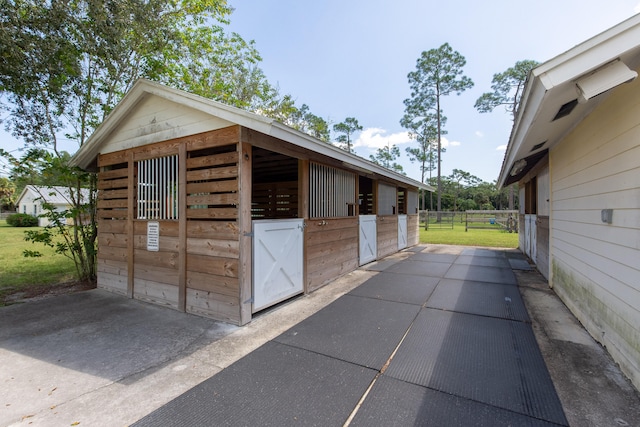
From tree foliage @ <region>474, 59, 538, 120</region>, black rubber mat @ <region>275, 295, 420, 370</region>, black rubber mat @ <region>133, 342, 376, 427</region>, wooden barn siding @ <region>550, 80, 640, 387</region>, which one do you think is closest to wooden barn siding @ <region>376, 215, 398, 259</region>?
black rubber mat @ <region>275, 295, 420, 370</region>

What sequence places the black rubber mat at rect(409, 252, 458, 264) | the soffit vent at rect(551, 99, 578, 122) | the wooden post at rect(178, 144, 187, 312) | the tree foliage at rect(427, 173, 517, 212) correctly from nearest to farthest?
the soffit vent at rect(551, 99, 578, 122) → the wooden post at rect(178, 144, 187, 312) → the black rubber mat at rect(409, 252, 458, 264) → the tree foliage at rect(427, 173, 517, 212)

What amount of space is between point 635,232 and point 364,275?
4.03 meters

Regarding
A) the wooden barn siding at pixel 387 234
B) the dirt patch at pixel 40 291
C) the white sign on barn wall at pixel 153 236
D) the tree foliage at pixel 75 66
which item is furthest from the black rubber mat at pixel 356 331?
the tree foliage at pixel 75 66

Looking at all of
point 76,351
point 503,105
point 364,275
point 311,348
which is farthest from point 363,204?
point 503,105

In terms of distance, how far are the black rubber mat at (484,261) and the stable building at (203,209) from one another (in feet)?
12.5

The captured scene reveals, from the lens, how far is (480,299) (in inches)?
161

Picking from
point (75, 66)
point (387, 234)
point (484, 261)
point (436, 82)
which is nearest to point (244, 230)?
point (75, 66)

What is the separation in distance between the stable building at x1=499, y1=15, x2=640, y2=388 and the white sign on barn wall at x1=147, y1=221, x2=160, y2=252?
4542mm

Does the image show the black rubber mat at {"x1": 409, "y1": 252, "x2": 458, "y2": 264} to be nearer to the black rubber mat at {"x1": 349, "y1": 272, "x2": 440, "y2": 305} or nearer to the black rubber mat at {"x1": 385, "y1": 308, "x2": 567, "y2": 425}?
the black rubber mat at {"x1": 349, "y1": 272, "x2": 440, "y2": 305}

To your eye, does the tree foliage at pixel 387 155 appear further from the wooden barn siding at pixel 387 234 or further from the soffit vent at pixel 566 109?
the soffit vent at pixel 566 109

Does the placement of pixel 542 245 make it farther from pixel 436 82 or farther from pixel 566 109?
pixel 436 82

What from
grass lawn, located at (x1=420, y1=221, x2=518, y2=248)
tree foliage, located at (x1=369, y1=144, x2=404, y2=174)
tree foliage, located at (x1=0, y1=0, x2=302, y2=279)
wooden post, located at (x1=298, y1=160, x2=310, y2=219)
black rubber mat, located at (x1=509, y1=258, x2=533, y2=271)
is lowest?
black rubber mat, located at (x1=509, y1=258, x2=533, y2=271)

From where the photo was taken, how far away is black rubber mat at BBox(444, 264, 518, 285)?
17.1 ft

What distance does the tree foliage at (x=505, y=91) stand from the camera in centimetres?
2114
